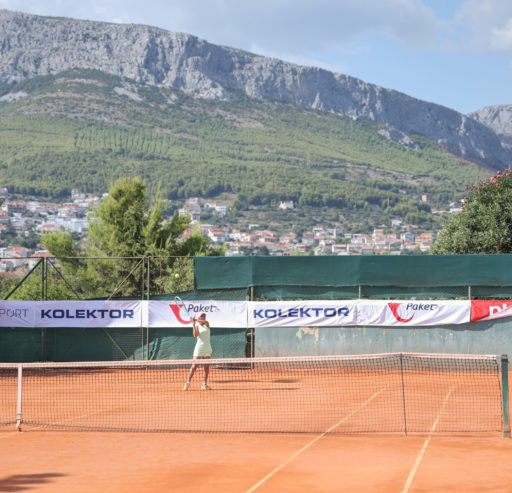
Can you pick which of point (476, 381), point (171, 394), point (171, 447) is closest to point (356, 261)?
point (476, 381)

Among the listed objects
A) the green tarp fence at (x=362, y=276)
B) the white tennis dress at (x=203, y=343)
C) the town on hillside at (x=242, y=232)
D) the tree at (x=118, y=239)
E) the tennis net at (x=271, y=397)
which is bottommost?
the tennis net at (x=271, y=397)

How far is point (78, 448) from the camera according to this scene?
10055mm

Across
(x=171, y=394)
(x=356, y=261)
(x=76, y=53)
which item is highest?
(x=76, y=53)

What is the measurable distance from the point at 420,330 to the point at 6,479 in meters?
12.5

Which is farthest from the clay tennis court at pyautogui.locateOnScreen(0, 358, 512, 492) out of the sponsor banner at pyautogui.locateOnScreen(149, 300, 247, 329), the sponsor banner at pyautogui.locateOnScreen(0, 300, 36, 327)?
the sponsor banner at pyautogui.locateOnScreen(0, 300, 36, 327)

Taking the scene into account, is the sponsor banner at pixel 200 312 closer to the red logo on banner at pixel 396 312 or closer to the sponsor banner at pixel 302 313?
the sponsor banner at pixel 302 313

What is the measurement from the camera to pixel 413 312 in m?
18.6

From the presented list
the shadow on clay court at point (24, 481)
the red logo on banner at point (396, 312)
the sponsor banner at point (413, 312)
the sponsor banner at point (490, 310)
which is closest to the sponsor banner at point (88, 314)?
the sponsor banner at point (413, 312)

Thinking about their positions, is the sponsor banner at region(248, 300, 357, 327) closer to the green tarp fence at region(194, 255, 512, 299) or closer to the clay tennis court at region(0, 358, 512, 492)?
the green tarp fence at region(194, 255, 512, 299)

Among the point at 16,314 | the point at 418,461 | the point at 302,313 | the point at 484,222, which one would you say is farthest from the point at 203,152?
the point at 418,461

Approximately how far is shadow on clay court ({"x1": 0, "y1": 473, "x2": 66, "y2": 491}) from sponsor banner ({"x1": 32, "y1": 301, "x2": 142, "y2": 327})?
10.7 m

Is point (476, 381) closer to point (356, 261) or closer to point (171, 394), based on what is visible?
point (356, 261)

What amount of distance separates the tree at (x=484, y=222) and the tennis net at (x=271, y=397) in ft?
19.7

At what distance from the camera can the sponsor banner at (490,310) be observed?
60.3 feet
